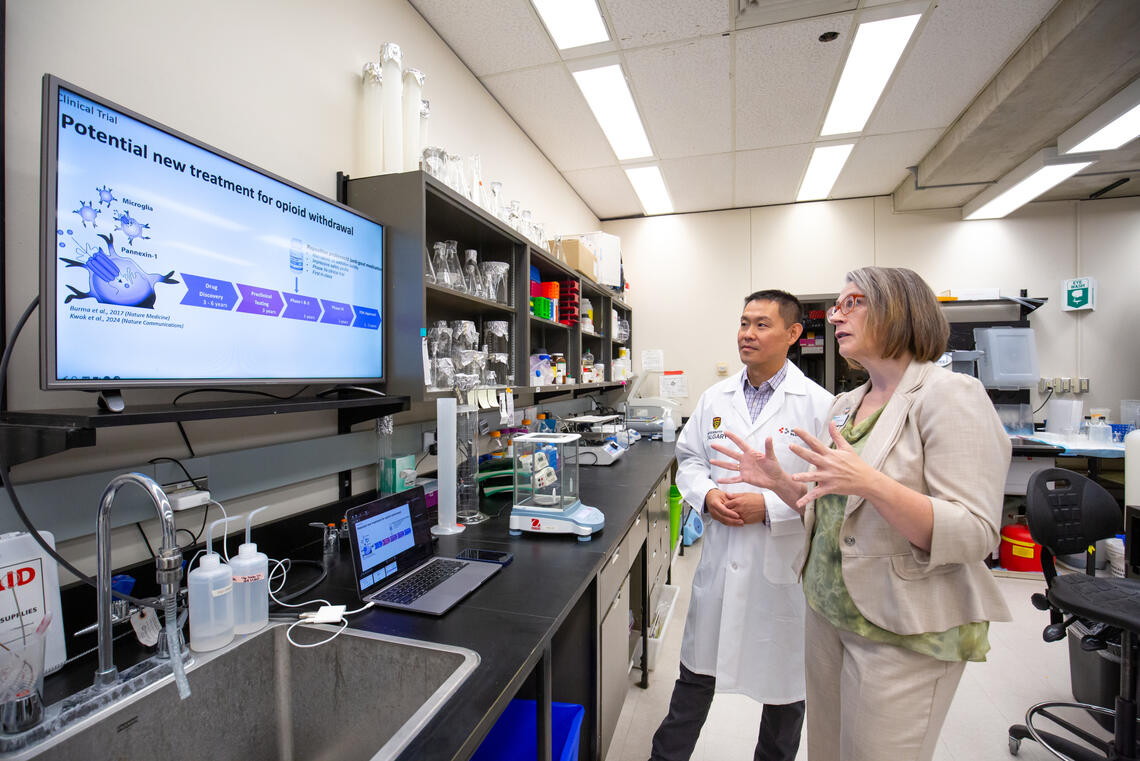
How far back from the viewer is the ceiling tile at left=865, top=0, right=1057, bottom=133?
2.16m

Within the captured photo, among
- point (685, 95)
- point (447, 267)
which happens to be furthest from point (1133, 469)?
point (447, 267)

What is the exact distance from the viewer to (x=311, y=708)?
102 cm

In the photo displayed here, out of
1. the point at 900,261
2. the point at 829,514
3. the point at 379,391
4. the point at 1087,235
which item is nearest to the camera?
the point at 829,514

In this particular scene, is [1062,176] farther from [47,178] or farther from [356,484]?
[47,178]

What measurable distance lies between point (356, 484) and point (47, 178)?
3.96 ft

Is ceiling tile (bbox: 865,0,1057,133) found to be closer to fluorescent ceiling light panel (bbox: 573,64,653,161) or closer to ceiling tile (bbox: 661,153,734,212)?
ceiling tile (bbox: 661,153,734,212)

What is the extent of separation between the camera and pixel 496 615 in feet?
3.57

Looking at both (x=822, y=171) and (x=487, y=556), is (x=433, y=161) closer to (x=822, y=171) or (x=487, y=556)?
(x=487, y=556)

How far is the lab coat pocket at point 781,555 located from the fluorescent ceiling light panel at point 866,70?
236cm

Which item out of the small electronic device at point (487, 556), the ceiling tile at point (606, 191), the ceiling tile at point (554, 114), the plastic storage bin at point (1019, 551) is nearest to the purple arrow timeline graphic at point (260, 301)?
the small electronic device at point (487, 556)

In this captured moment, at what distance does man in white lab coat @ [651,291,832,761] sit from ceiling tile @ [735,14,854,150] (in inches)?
55.9

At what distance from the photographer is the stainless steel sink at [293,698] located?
2.84 ft

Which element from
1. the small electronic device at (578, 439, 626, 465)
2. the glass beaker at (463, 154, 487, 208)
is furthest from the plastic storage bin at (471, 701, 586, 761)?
the glass beaker at (463, 154, 487, 208)

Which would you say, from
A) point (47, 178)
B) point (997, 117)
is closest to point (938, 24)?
point (997, 117)
